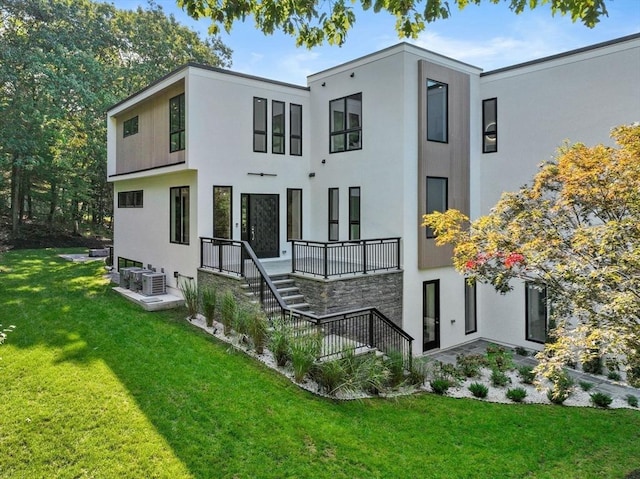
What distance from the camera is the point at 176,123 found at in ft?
44.2

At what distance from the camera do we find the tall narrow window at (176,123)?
517 inches

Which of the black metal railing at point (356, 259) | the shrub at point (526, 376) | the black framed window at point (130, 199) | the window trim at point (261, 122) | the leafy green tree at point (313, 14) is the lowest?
the shrub at point (526, 376)

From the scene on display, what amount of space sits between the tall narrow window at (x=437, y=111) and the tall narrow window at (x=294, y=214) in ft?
15.4

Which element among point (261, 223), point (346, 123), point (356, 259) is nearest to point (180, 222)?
point (261, 223)

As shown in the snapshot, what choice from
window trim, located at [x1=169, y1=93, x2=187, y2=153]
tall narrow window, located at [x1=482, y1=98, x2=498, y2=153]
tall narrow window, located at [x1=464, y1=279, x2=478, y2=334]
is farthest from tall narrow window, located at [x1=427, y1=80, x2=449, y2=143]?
window trim, located at [x1=169, y1=93, x2=187, y2=153]

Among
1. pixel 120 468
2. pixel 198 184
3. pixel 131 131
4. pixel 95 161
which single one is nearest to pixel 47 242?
pixel 95 161

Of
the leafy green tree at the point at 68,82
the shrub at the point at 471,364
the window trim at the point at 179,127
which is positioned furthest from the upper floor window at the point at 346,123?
the leafy green tree at the point at 68,82

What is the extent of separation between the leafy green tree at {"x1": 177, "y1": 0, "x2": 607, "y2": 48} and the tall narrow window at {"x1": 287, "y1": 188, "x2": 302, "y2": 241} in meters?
8.42

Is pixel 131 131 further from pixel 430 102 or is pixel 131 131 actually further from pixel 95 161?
pixel 95 161

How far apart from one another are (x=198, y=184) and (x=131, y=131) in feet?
20.5

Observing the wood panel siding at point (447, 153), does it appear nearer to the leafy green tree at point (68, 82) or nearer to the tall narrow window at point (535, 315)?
the tall narrow window at point (535, 315)

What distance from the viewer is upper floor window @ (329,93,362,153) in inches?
532

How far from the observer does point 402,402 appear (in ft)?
25.3

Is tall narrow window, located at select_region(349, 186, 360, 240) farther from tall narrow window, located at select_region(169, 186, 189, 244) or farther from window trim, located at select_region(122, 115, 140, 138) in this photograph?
window trim, located at select_region(122, 115, 140, 138)
